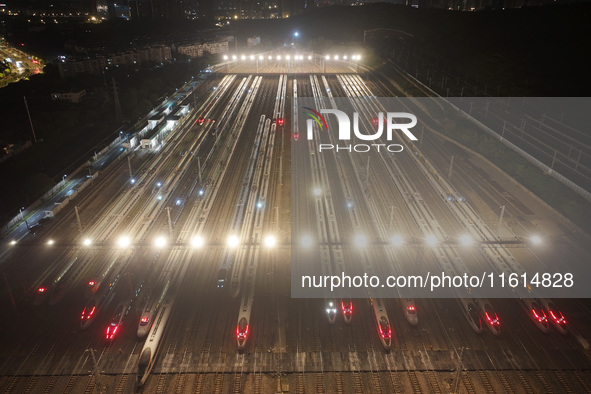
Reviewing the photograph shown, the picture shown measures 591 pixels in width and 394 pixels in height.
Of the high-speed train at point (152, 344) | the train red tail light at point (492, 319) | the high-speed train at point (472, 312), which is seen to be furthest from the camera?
the high-speed train at point (472, 312)

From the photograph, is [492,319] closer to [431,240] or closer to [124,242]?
[431,240]

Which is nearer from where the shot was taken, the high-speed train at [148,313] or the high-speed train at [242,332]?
the high-speed train at [242,332]

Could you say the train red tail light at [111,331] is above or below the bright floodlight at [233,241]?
below

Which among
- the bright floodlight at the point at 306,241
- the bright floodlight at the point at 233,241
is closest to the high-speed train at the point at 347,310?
the bright floodlight at the point at 306,241

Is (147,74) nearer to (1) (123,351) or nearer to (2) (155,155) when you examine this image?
(2) (155,155)

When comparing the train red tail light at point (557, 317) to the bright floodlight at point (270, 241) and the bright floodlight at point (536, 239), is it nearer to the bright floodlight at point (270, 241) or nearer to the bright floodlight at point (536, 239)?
the bright floodlight at point (536, 239)
